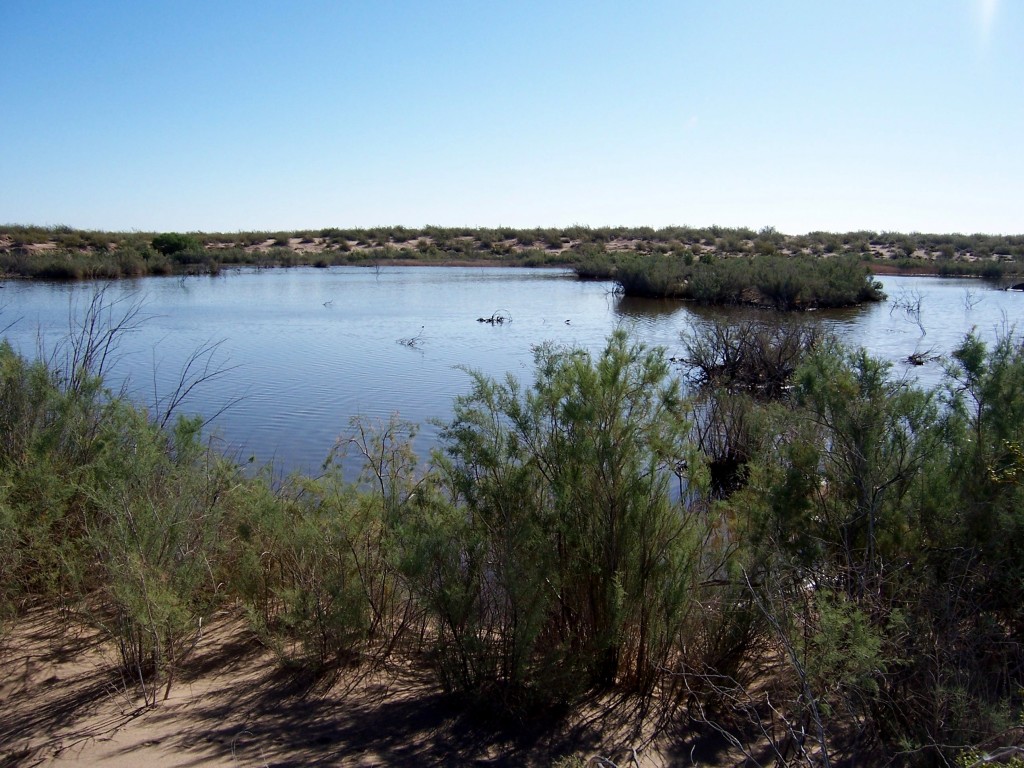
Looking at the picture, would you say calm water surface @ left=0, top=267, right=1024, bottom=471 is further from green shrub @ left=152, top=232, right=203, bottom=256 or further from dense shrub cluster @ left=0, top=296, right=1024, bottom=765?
green shrub @ left=152, top=232, right=203, bottom=256

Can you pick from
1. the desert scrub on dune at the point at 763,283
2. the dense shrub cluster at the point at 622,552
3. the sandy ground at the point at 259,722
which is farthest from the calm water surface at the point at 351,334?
the sandy ground at the point at 259,722

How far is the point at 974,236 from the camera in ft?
242

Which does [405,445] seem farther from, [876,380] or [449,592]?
[876,380]

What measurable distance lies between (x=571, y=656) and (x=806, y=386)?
6.45ft

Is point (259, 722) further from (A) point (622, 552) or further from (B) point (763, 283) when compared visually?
(B) point (763, 283)

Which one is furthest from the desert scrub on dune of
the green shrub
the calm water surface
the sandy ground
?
the green shrub

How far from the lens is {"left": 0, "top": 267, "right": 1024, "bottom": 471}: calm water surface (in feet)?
40.7

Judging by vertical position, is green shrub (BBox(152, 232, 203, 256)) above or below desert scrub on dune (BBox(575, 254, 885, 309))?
above

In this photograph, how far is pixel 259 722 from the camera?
411 centimetres

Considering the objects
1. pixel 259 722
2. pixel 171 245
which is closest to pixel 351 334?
pixel 259 722

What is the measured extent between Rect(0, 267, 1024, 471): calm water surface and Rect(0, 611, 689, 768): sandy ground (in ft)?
5.09

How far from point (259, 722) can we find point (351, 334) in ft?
59.1

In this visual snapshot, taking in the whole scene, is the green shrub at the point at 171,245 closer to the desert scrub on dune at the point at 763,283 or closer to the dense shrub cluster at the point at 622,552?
the desert scrub on dune at the point at 763,283

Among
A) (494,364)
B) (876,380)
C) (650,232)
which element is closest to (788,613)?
(876,380)
